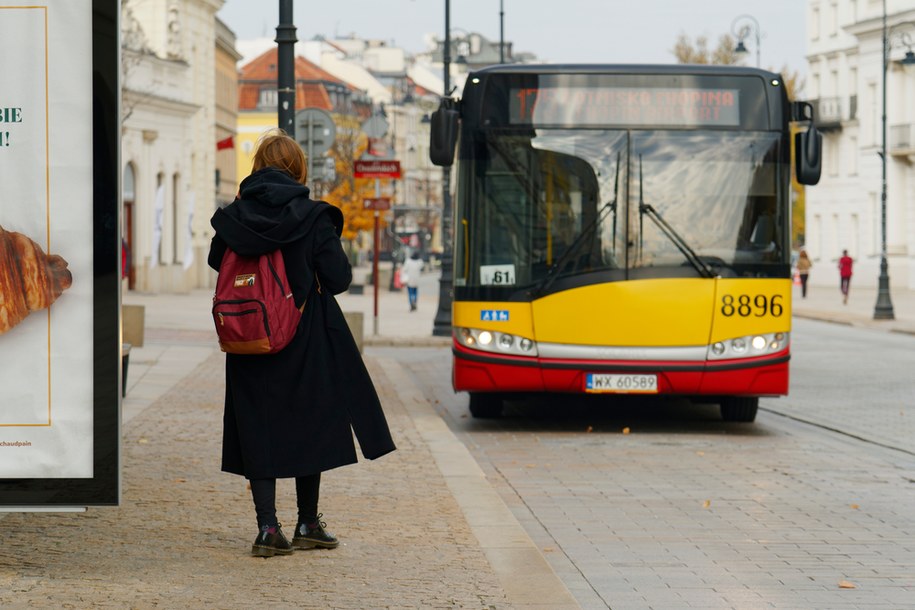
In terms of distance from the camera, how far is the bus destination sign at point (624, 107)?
14.4 metres

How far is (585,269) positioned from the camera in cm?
1415

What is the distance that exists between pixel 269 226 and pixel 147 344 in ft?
67.2

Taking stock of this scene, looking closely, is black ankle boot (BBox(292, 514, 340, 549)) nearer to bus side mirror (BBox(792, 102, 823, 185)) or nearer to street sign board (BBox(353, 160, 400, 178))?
bus side mirror (BBox(792, 102, 823, 185))

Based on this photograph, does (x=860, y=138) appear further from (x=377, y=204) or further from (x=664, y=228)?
(x=664, y=228)

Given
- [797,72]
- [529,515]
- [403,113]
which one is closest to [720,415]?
[529,515]

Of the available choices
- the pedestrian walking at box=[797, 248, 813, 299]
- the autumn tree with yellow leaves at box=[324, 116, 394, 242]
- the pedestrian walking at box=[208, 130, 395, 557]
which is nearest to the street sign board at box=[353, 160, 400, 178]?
the pedestrian walking at box=[208, 130, 395, 557]

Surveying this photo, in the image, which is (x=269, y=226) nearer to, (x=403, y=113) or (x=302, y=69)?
(x=302, y=69)

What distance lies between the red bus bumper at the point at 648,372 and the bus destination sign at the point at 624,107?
6.40 feet

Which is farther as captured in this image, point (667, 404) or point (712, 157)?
point (667, 404)

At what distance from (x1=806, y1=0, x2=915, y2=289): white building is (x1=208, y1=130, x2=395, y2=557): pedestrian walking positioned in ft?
197

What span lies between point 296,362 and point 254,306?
1.10ft

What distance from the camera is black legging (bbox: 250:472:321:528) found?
751 cm

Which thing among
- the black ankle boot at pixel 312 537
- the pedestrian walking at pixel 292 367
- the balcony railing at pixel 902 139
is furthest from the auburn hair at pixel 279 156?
the balcony railing at pixel 902 139

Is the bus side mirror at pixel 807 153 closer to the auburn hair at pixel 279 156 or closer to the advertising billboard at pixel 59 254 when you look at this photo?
the auburn hair at pixel 279 156
